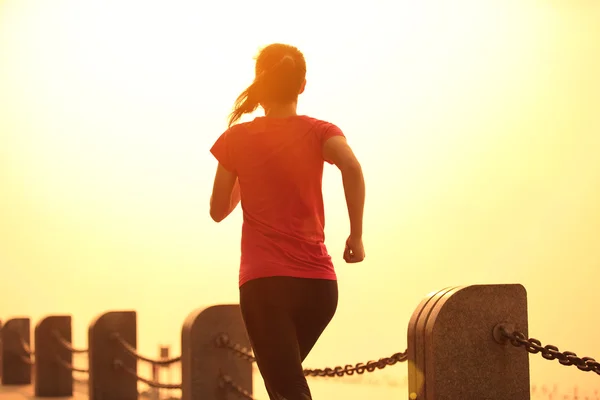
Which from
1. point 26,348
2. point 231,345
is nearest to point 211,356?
point 231,345

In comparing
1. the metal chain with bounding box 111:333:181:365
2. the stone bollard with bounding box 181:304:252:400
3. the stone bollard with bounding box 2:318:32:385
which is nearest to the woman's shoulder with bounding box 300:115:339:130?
the stone bollard with bounding box 181:304:252:400

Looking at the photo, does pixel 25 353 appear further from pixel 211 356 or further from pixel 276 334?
pixel 276 334

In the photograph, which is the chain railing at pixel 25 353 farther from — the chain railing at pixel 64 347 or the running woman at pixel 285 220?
the running woman at pixel 285 220

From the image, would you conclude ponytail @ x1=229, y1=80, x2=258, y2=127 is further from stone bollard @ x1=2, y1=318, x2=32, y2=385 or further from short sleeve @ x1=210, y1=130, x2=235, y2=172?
stone bollard @ x1=2, y1=318, x2=32, y2=385

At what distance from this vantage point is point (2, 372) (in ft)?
31.3

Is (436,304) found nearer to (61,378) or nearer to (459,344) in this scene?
(459,344)

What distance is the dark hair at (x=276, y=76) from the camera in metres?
3.31

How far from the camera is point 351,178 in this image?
10.6 ft

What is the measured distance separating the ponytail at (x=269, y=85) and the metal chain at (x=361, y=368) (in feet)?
3.87

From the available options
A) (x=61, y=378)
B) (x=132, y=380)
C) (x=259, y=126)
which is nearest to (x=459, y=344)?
(x=259, y=126)

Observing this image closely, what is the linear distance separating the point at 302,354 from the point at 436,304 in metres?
0.62

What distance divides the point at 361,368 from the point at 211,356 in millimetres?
1433

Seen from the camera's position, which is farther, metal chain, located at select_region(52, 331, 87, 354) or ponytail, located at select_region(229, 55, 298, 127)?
metal chain, located at select_region(52, 331, 87, 354)

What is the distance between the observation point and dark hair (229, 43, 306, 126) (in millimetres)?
3312
